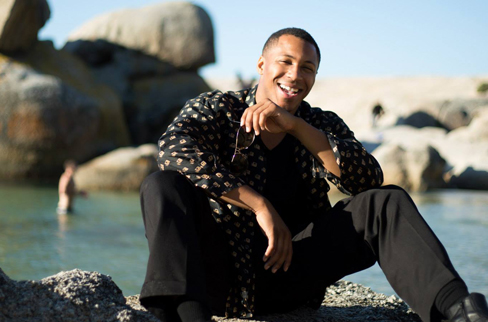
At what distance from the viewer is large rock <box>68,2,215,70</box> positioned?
16812 millimetres

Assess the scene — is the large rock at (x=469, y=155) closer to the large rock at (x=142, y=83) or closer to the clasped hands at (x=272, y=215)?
the large rock at (x=142, y=83)

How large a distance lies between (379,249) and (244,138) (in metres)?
0.62

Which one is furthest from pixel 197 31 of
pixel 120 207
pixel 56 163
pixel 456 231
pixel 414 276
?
pixel 414 276

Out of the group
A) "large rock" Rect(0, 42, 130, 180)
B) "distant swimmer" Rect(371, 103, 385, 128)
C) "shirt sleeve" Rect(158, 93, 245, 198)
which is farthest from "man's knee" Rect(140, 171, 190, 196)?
"distant swimmer" Rect(371, 103, 385, 128)

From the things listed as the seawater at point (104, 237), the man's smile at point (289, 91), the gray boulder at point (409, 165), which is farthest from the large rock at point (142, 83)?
the man's smile at point (289, 91)

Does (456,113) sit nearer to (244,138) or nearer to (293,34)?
(293,34)

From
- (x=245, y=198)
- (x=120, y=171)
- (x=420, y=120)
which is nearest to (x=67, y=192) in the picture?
(x=120, y=171)

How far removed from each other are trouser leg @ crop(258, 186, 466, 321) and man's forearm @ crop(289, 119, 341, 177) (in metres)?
0.15

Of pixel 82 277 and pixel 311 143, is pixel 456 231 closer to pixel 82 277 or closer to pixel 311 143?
pixel 311 143

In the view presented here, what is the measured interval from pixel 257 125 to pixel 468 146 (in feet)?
54.2

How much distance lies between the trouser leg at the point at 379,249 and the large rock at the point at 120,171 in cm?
1027

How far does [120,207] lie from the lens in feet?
32.9

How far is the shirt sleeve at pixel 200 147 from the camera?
1995 mm

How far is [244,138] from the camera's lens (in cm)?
222
